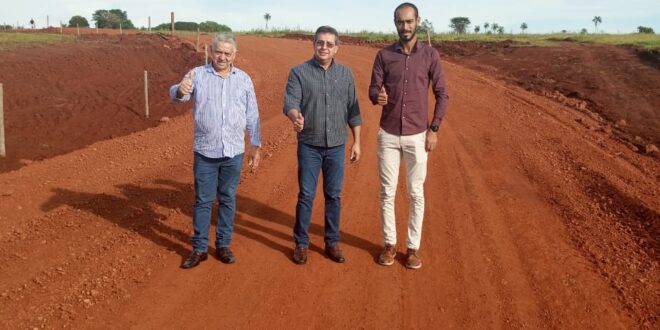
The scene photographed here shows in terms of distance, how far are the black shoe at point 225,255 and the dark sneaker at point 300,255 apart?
1.77 feet

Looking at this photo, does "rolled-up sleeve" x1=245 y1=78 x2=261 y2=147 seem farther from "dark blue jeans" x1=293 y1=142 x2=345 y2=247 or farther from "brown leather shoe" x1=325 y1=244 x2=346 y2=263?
"brown leather shoe" x1=325 y1=244 x2=346 y2=263

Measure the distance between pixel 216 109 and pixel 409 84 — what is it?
1616 mm

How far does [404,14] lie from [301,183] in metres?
1.64

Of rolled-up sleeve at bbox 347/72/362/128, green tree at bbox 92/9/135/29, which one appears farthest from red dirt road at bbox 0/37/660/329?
green tree at bbox 92/9/135/29

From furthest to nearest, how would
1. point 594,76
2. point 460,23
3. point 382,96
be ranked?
point 460,23 → point 594,76 → point 382,96

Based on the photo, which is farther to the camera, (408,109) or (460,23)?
(460,23)

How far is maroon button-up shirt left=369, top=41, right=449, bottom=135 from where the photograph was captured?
15.1 ft

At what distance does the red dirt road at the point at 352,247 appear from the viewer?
411 centimetres

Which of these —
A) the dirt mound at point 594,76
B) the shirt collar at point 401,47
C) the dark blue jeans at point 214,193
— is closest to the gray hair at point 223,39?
the dark blue jeans at point 214,193

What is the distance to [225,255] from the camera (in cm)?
488

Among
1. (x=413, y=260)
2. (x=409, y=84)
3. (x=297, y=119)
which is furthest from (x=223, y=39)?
(x=413, y=260)

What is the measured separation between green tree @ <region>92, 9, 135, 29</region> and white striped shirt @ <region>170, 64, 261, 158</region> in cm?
7046

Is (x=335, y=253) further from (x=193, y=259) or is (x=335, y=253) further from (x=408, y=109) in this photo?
(x=408, y=109)

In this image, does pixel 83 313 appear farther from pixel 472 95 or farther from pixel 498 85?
pixel 498 85
